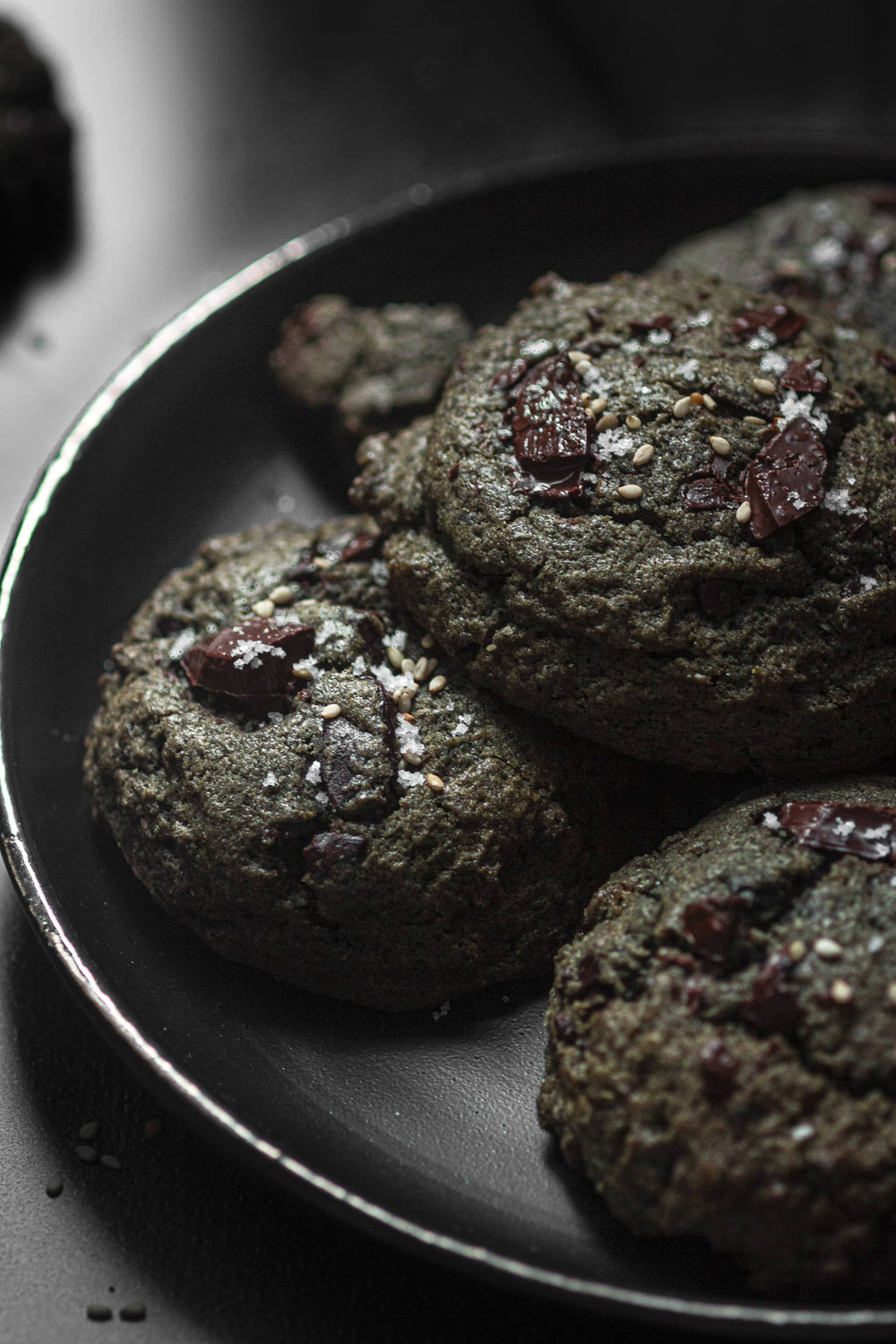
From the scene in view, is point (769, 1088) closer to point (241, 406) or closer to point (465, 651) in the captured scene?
point (465, 651)

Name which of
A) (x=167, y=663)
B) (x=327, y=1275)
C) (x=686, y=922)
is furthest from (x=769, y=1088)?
(x=167, y=663)

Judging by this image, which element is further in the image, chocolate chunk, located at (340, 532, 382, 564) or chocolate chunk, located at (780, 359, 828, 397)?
chocolate chunk, located at (340, 532, 382, 564)

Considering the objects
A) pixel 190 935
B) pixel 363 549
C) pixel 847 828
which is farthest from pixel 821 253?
pixel 190 935

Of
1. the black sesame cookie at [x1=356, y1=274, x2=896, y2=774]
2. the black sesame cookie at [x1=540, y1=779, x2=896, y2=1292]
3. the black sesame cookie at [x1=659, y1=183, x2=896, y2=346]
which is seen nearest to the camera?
the black sesame cookie at [x1=540, y1=779, x2=896, y2=1292]

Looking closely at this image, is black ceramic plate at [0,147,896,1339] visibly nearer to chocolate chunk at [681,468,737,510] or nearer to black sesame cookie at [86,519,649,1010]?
black sesame cookie at [86,519,649,1010]

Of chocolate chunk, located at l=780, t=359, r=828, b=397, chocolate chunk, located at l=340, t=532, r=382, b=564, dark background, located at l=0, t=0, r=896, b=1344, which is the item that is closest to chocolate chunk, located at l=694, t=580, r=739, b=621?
chocolate chunk, located at l=780, t=359, r=828, b=397

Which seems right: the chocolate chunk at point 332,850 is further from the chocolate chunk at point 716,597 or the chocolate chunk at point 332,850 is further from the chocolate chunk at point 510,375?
the chocolate chunk at point 510,375
